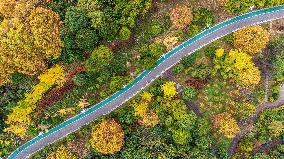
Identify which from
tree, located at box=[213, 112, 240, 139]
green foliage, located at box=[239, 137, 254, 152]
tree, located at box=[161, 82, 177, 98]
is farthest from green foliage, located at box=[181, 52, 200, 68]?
green foliage, located at box=[239, 137, 254, 152]

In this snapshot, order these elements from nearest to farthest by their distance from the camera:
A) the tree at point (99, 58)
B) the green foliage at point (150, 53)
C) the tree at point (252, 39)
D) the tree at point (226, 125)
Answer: the tree at point (99, 58)
the tree at point (252, 39)
the tree at point (226, 125)
the green foliage at point (150, 53)

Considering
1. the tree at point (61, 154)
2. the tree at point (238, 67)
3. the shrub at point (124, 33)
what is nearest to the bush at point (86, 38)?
the shrub at point (124, 33)

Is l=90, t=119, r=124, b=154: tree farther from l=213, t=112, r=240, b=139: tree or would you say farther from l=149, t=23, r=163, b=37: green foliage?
l=149, t=23, r=163, b=37: green foliage

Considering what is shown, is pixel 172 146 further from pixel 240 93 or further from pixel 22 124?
pixel 22 124

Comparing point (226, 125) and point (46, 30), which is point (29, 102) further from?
point (226, 125)

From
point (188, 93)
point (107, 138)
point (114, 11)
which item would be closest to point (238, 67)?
point (188, 93)

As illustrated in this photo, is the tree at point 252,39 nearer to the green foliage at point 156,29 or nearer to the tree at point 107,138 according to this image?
the green foliage at point 156,29
